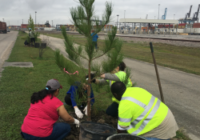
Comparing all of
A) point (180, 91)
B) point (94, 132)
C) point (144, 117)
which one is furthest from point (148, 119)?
point (180, 91)

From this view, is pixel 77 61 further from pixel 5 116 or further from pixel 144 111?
pixel 5 116

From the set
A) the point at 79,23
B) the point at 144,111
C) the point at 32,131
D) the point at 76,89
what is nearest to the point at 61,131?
the point at 32,131

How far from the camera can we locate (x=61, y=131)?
2.98 metres

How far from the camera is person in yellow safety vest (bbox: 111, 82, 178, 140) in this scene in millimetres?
2516

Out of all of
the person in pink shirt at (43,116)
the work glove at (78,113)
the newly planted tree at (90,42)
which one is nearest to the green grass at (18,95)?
the newly planted tree at (90,42)

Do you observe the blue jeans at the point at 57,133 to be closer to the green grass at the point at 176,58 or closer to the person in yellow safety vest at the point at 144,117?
the person in yellow safety vest at the point at 144,117

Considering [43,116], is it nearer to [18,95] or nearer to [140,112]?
[140,112]

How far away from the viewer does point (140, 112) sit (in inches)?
99.1

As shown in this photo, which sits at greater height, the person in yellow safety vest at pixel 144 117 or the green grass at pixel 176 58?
the person in yellow safety vest at pixel 144 117

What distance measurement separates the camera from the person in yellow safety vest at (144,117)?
2.52 m

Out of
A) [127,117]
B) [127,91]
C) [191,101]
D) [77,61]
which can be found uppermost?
[77,61]

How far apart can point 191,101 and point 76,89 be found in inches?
154

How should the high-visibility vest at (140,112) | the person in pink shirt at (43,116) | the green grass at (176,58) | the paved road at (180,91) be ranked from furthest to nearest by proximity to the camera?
the green grass at (176,58) → the paved road at (180,91) → the person in pink shirt at (43,116) → the high-visibility vest at (140,112)

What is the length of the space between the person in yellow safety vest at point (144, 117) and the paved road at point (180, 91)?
5.05ft
